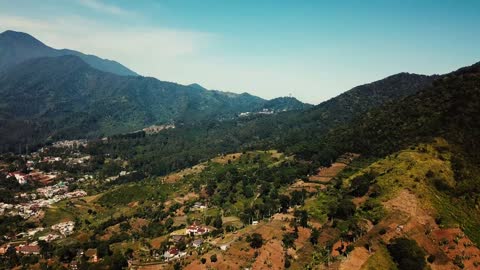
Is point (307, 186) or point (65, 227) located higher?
point (307, 186)

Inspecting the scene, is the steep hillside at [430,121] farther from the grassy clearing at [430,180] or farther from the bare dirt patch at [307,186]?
the bare dirt patch at [307,186]

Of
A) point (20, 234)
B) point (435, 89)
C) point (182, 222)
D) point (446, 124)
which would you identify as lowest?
point (20, 234)

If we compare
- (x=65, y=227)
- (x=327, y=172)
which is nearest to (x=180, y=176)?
(x=65, y=227)

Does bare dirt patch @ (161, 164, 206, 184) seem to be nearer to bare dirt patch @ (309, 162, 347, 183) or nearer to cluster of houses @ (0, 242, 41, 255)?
cluster of houses @ (0, 242, 41, 255)

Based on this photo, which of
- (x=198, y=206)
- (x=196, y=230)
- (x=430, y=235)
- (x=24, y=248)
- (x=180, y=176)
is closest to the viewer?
(x=430, y=235)

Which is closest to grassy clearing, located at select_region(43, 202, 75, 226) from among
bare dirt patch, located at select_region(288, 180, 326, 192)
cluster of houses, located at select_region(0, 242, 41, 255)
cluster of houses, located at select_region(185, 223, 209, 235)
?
cluster of houses, located at select_region(0, 242, 41, 255)

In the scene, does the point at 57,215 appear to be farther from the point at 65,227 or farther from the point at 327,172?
the point at 327,172

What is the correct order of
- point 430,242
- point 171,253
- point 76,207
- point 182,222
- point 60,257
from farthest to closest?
point 76,207, point 182,222, point 60,257, point 171,253, point 430,242

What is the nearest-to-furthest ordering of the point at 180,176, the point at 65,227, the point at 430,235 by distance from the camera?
the point at 430,235 → the point at 65,227 → the point at 180,176

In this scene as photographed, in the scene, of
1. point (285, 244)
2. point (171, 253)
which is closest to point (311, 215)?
point (285, 244)

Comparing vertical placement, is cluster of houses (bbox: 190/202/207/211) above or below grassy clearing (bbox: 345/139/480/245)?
below

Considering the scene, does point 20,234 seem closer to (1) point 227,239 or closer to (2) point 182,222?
(2) point 182,222
